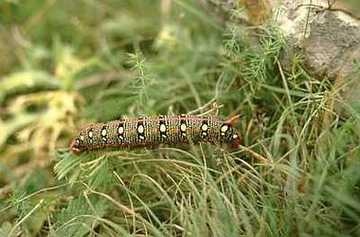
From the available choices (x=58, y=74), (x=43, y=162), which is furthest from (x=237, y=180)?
(x=58, y=74)

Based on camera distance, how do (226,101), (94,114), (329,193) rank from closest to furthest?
(329,193) → (226,101) → (94,114)

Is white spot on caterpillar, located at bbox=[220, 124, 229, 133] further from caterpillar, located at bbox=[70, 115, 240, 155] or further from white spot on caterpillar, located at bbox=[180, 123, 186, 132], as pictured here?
white spot on caterpillar, located at bbox=[180, 123, 186, 132]

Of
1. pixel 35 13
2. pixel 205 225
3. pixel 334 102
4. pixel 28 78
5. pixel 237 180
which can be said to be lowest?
pixel 205 225

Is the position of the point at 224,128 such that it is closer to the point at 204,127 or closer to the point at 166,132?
the point at 204,127

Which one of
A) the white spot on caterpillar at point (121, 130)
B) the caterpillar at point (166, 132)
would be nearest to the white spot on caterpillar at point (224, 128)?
the caterpillar at point (166, 132)

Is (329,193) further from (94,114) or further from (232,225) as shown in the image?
(94,114)

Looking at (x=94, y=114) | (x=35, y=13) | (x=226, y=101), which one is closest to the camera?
(x=226, y=101)
